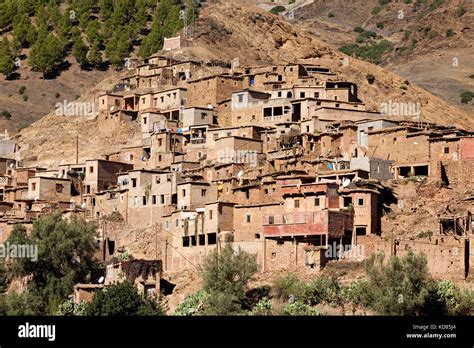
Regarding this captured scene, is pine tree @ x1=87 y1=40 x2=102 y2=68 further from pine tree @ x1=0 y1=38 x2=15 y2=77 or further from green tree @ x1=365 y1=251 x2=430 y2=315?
green tree @ x1=365 y1=251 x2=430 y2=315

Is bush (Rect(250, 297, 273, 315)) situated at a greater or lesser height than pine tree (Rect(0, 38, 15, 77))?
lesser

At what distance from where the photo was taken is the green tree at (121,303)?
132ft

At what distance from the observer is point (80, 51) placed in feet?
306

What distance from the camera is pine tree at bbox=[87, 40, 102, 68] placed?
92812mm

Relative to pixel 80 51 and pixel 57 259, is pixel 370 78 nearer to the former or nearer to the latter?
pixel 57 259

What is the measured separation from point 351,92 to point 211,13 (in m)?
21.6

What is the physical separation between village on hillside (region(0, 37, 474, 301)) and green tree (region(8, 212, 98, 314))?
1143mm

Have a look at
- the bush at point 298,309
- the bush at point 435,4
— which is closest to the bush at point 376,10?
the bush at point 435,4

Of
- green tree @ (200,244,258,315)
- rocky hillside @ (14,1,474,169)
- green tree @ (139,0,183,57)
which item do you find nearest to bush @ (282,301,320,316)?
green tree @ (200,244,258,315)

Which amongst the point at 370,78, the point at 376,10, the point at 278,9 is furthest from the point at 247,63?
the point at 376,10

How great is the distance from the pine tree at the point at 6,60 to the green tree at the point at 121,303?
5162 centimetres

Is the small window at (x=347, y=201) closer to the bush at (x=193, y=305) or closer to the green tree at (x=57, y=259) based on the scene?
the bush at (x=193, y=305)

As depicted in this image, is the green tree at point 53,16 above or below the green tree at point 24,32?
above

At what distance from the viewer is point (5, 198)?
186 feet
